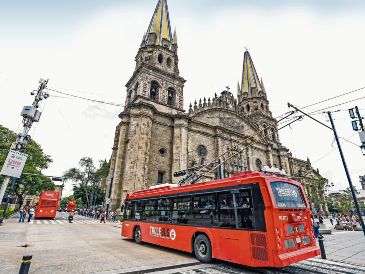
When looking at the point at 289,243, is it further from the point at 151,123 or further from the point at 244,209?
the point at 151,123

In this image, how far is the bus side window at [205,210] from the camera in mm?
6938

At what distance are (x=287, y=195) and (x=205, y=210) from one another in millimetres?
2690

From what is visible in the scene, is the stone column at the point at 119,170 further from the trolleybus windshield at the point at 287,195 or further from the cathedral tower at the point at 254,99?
the cathedral tower at the point at 254,99

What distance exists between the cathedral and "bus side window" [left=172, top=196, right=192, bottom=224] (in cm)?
1034

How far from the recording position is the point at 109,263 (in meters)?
6.23

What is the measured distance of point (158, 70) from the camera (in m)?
28.4

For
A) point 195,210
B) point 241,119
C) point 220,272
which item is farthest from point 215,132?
point 220,272

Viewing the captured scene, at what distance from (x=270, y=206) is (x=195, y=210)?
2.95 meters

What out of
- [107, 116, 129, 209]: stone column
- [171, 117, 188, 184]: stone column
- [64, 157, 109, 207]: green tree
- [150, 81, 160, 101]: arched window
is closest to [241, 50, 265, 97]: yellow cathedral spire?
[171, 117, 188, 184]: stone column

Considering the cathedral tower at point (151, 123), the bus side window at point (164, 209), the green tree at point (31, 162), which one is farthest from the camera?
the green tree at point (31, 162)

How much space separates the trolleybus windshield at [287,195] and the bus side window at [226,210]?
1320 millimetres

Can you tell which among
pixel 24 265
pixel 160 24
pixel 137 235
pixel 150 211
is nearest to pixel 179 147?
pixel 137 235

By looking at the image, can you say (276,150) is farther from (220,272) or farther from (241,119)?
(220,272)

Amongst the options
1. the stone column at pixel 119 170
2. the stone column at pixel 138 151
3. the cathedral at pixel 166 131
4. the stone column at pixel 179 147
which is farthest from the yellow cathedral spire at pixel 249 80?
the stone column at pixel 119 170
